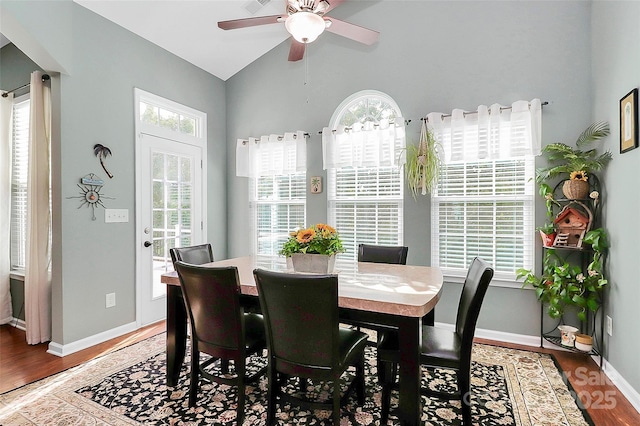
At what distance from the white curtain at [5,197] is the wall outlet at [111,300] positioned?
140 centimetres

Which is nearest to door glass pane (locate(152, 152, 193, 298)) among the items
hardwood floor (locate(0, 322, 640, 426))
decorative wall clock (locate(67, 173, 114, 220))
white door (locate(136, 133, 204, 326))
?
white door (locate(136, 133, 204, 326))

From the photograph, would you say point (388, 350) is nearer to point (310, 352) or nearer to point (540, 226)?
point (310, 352)

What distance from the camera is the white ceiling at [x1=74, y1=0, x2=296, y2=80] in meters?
3.28

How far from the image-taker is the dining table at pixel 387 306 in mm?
1647

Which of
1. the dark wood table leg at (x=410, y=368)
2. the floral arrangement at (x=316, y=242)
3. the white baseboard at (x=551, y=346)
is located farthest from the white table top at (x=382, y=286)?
the white baseboard at (x=551, y=346)

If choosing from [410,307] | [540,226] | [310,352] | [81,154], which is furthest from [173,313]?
[540,226]

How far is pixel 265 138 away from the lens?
436 cm

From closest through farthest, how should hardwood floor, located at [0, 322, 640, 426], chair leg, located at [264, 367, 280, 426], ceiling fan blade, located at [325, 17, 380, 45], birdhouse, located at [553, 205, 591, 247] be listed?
1. chair leg, located at [264, 367, 280, 426]
2. hardwood floor, located at [0, 322, 640, 426]
3. ceiling fan blade, located at [325, 17, 380, 45]
4. birdhouse, located at [553, 205, 591, 247]

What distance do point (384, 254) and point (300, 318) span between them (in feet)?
4.71

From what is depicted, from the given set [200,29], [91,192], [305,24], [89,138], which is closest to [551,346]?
[305,24]

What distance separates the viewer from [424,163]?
133 inches

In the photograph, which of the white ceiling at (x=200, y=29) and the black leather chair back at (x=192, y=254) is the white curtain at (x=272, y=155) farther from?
the black leather chair back at (x=192, y=254)

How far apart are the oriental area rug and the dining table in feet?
0.90

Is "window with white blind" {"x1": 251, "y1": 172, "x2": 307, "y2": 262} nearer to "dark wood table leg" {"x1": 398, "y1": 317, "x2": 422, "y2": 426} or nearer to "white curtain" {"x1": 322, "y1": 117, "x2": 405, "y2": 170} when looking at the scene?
"white curtain" {"x1": 322, "y1": 117, "x2": 405, "y2": 170}
